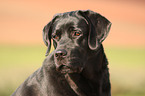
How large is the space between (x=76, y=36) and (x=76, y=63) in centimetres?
51

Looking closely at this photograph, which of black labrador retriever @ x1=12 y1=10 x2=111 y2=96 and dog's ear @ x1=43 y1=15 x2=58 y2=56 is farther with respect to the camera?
dog's ear @ x1=43 y1=15 x2=58 y2=56

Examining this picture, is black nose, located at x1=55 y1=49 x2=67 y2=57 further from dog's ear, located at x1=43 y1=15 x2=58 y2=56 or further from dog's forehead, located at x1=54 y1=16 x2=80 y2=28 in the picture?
dog's ear, located at x1=43 y1=15 x2=58 y2=56

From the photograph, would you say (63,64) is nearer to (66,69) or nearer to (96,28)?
(66,69)

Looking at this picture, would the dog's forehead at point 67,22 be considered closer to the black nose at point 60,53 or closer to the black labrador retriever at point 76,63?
the black labrador retriever at point 76,63

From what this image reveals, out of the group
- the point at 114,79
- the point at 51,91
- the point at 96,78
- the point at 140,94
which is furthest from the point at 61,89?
the point at 140,94

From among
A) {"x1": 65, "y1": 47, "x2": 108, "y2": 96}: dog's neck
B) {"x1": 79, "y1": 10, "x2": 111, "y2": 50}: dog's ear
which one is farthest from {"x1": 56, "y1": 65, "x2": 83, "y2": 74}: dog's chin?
{"x1": 79, "y1": 10, "x2": 111, "y2": 50}: dog's ear

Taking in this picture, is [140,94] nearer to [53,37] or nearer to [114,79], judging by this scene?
[114,79]

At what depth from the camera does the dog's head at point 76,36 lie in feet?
15.3

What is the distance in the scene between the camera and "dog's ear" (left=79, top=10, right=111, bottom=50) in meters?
4.82

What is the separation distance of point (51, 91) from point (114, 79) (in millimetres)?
5392

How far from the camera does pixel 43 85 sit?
191 inches

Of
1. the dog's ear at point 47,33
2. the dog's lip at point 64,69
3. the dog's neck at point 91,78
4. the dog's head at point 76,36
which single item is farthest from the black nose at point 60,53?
the dog's ear at point 47,33

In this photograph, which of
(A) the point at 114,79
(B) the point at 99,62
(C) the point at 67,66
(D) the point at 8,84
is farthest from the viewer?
(A) the point at 114,79

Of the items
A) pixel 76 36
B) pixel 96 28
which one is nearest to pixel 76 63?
pixel 76 36
